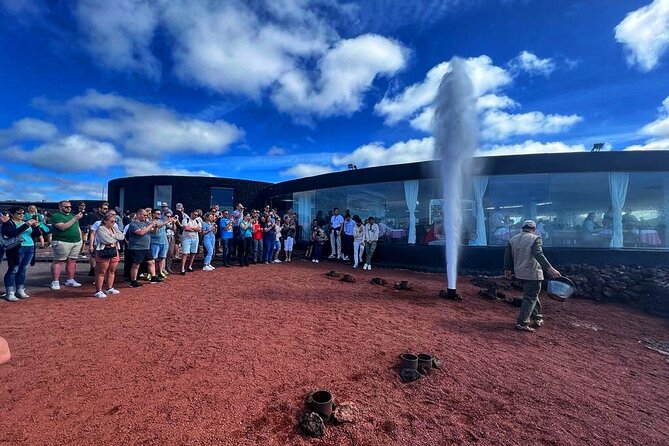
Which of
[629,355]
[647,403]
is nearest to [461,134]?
Answer: [629,355]

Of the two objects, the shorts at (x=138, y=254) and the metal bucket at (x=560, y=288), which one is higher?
the shorts at (x=138, y=254)

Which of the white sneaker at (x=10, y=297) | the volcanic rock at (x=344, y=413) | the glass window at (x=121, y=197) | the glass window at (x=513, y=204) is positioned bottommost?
the volcanic rock at (x=344, y=413)

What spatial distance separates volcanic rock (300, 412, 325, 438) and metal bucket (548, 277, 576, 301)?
5.29 metres

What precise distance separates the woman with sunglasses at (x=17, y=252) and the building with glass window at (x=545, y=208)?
427 inches

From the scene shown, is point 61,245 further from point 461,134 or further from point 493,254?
point 493,254

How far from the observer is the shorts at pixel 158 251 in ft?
26.0

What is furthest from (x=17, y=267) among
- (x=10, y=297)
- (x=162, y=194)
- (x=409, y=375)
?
(x=162, y=194)

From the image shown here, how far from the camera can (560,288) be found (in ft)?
19.8

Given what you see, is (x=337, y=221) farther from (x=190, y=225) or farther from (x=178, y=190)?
(x=178, y=190)

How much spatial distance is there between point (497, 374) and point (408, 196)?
1035 centimetres

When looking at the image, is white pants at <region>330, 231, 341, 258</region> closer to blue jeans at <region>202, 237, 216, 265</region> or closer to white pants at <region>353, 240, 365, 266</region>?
white pants at <region>353, 240, 365, 266</region>

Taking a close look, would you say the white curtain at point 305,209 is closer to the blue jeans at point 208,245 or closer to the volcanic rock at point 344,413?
the blue jeans at point 208,245

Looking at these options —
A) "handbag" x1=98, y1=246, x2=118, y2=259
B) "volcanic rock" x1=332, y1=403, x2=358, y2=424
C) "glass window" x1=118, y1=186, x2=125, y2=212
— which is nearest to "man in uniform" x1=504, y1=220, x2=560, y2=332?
"volcanic rock" x1=332, y1=403, x2=358, y2=424

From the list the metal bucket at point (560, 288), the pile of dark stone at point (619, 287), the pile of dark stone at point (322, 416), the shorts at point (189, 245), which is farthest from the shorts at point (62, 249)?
the metal bucket at point (560, 288)
